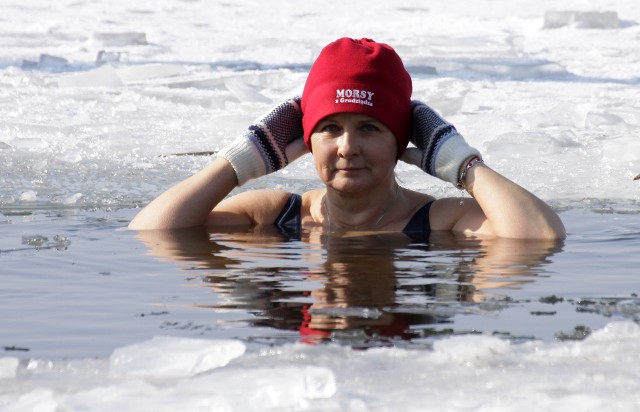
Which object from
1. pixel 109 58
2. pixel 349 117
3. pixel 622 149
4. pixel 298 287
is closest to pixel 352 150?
pixel 349 117

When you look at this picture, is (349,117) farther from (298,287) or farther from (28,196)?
(28,196)

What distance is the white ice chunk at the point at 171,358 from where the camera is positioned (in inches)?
110

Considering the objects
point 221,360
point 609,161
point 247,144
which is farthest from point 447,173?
point 609,161

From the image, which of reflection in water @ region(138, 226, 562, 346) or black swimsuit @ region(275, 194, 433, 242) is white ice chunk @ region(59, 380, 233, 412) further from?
black swimsuit @ region(275, 194, 433, 242)

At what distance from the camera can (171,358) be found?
284 cm

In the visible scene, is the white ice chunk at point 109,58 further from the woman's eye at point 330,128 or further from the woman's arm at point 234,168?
the woman's eye at point 330,128

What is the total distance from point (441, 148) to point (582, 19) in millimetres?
12153

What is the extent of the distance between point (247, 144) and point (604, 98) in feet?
22.5

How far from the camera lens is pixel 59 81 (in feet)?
40.8

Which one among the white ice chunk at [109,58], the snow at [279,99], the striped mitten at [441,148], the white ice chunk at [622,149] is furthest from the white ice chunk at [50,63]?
the striped mitten at [441,148]

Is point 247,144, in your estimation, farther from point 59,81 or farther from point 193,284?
point 59,81

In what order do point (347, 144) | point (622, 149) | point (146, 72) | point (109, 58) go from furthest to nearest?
point (109, 58) → point (146, 72) → point (622, 149) → point (347, 144)

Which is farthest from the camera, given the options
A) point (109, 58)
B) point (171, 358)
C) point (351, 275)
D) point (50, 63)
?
point (109, 58)

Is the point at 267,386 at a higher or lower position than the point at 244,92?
lower
